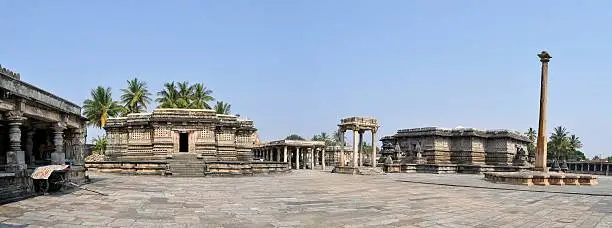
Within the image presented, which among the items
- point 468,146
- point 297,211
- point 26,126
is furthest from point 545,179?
point 468,146

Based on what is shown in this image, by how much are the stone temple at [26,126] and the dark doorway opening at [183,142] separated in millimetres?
14644

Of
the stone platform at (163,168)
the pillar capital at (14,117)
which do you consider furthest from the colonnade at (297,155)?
the pillar capital at (14,117)

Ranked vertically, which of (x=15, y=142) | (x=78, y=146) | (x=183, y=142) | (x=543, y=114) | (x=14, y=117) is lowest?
(x=183, y=142)

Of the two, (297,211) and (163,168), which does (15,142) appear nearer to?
(297,211)

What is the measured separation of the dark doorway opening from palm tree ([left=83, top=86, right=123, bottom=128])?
19955mm

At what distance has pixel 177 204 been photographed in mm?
12688

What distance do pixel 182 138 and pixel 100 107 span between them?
70.3 feet

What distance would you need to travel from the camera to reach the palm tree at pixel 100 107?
53.8m

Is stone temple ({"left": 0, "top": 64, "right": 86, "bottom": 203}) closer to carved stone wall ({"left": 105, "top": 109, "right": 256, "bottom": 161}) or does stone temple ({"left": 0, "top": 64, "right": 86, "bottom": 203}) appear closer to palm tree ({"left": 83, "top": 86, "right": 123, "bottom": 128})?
carved stone wall ({"left": 105, "top": 109, "right": 256, "bottom": 161})

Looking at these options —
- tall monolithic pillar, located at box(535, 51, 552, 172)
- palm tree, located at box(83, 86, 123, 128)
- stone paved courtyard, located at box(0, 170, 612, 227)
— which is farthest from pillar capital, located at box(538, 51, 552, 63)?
palm tree, located at box(83, 86, 123, 128)

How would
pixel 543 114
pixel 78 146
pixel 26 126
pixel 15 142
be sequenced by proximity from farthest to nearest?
1. pixel 543 114
2. pixel 78 146
3. pixel 26 126
4. pixel 15 142

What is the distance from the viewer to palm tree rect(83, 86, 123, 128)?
53781 millimetres

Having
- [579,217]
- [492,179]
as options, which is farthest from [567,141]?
[579,217]

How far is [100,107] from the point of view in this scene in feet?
177
